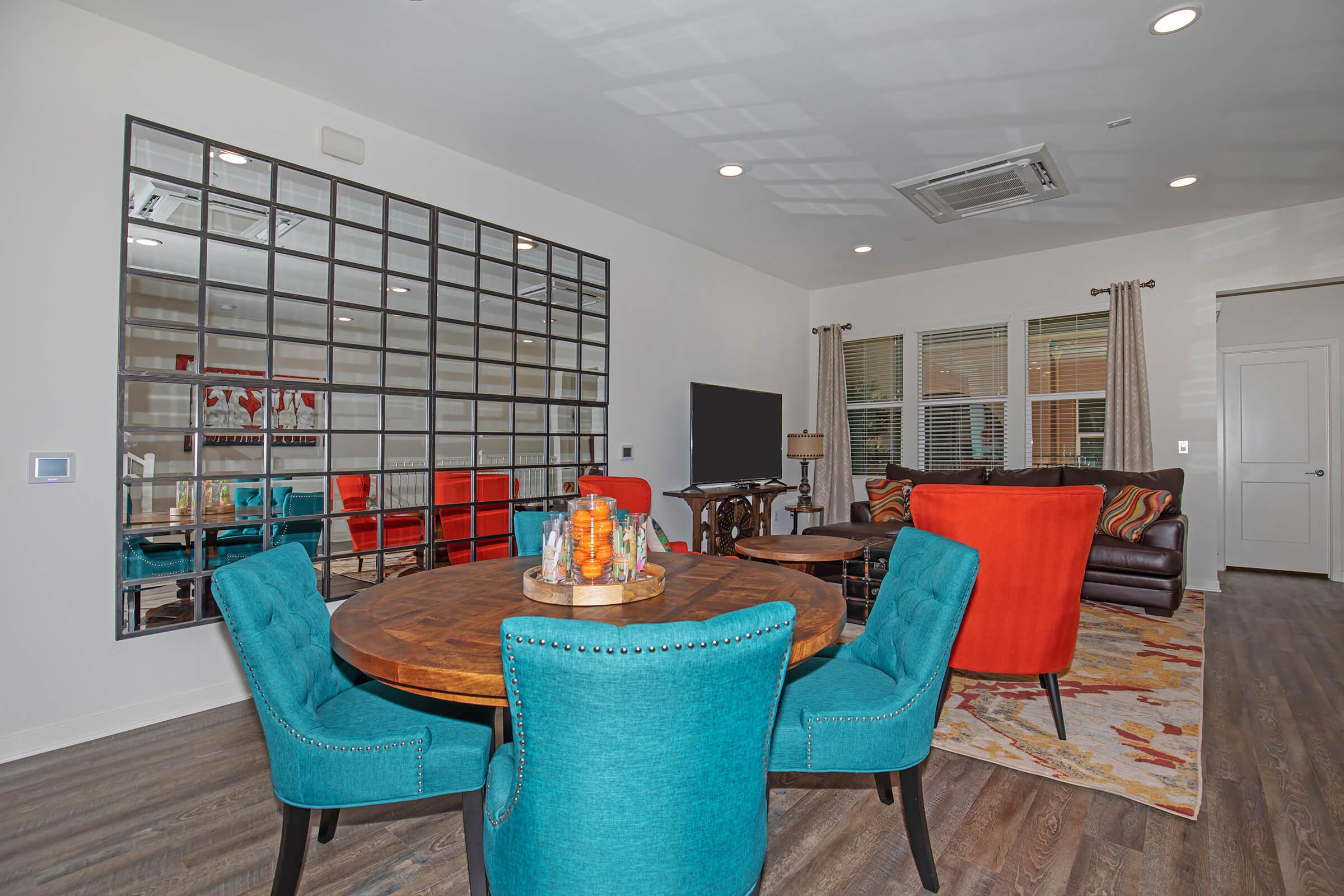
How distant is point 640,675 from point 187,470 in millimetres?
2809

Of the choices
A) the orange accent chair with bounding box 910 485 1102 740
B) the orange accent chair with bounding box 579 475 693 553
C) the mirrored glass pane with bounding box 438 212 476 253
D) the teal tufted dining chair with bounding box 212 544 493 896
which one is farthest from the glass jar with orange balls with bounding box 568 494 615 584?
the mirrored glass pane with bounding box 438 212 476 253

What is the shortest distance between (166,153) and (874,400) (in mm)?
5950

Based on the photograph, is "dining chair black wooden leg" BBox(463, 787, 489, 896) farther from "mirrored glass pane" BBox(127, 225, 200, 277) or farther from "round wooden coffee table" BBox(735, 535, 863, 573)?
"mirrored glass pane" BBox(127, 225, 200, 277)

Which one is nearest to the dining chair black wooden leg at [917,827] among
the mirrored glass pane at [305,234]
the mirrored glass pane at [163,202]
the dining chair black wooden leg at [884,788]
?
the dining chair black wooden leg at [884,788]

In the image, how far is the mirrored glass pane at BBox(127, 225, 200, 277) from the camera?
8.52ft

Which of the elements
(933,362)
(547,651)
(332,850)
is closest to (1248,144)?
(933,362)

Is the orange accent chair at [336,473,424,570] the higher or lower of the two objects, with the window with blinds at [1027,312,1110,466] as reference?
lower

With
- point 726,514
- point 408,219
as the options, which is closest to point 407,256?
point 408,219

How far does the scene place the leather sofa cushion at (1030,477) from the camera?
514 cm

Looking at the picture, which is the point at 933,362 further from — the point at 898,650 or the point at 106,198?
the point at 106,198

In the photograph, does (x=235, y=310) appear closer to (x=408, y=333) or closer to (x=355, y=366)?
(x=355, y=366)

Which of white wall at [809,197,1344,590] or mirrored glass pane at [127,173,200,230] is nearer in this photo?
mirrored glass pane at [127,173,200,230]

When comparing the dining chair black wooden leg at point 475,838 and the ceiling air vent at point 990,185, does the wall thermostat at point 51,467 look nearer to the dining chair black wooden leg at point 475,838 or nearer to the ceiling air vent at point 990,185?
the dining chair black wooden leg at point 475,838

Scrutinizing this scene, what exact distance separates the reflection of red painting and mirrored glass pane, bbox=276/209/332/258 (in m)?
0.66
